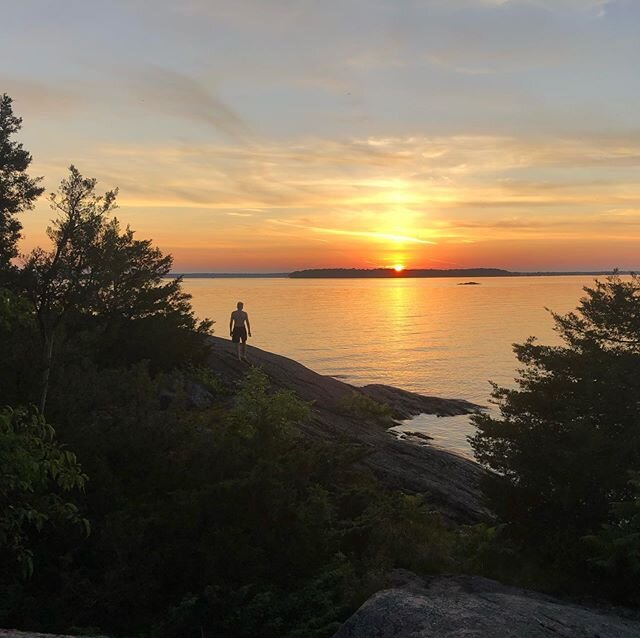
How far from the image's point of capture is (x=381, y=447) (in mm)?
20203

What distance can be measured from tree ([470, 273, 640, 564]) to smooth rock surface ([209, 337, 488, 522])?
253cm

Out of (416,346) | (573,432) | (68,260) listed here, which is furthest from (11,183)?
(416,346)

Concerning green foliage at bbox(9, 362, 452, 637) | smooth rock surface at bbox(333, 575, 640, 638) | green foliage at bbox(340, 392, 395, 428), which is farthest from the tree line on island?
green foliage at bbox(340, 392, 395, 428)

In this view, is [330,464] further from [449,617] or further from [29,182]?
[29,182]

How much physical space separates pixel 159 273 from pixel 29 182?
6.33m

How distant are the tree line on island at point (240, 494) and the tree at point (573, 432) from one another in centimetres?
4

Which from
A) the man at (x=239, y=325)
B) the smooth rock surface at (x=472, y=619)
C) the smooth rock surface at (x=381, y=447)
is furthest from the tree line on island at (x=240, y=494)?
the man at (x=239, y=325)

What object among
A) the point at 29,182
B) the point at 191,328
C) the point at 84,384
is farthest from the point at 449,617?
the point at 29,182

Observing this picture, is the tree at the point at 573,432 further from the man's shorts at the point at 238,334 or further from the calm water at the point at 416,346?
the calm water at the point at 416,346

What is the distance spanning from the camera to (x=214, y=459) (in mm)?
10797

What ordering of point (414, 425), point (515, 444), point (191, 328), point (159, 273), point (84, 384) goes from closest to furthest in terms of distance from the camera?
point (84, 384)
point (515, 444)
point (191, 328)
point (159, 273)
point (414, 425)

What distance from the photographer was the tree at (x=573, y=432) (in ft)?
37.8

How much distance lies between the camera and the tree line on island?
8281mm

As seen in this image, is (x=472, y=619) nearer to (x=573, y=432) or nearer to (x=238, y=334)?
(x=573, y=432)
